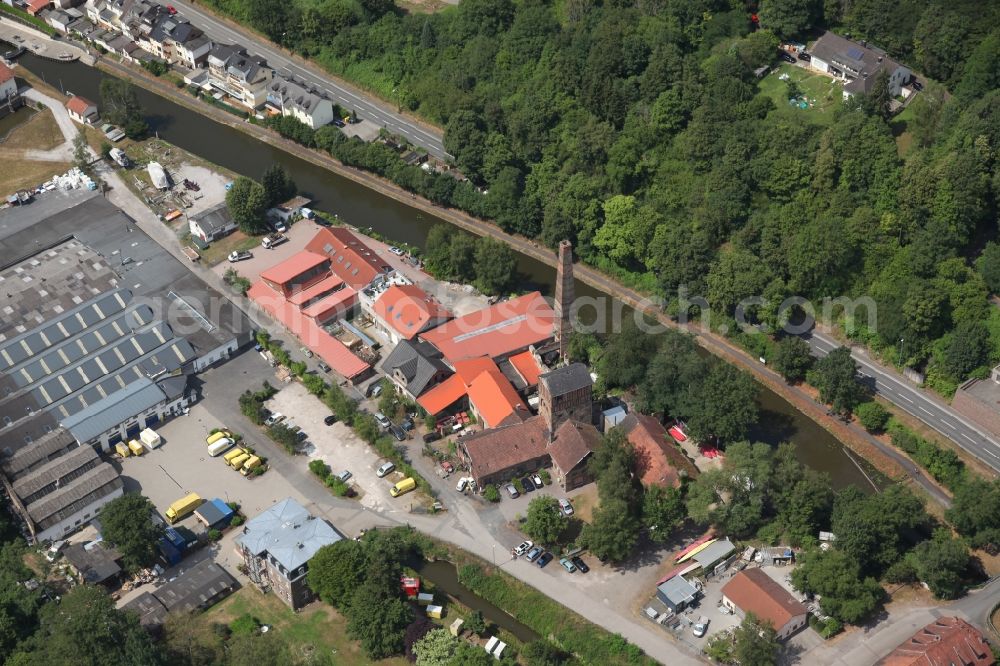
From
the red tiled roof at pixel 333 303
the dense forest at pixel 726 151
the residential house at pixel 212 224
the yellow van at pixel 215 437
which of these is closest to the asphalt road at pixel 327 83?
the dense forest at pixel 726 151

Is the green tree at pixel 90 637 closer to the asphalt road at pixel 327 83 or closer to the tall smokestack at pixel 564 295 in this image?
the tall smokestack at pixel 564 295

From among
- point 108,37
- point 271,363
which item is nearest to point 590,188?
point 271,363

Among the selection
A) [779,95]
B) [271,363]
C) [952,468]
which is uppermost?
[779,95]

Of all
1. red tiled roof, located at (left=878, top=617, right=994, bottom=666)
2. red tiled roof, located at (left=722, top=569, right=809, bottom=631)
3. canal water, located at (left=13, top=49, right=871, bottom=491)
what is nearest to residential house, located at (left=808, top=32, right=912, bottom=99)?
canal water, located at (left=13, top=49, right=871, bottom=491)

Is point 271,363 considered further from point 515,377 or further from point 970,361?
point 970,361

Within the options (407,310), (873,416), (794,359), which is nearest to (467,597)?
(407,310)

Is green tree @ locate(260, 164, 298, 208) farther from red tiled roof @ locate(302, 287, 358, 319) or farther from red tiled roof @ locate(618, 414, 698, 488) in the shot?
red tiled roof @ locate(618, 414, 698, 488)

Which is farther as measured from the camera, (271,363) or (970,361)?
(271,363)

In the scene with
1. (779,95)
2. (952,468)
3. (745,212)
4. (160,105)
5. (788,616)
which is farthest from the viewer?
(160,105)
